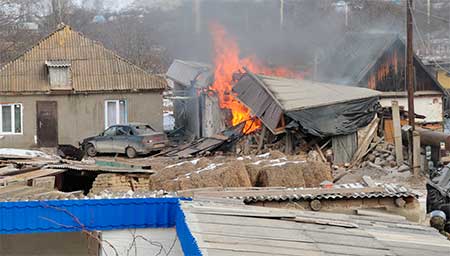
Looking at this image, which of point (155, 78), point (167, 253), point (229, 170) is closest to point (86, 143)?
point (155, 78)

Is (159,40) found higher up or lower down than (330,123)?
higher up

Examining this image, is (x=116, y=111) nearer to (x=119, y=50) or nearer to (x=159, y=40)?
(x=159, y=40)

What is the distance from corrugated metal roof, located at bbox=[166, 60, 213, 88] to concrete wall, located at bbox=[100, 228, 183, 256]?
76.2 ft

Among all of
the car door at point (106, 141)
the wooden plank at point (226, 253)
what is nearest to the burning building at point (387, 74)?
the car door at point (106, 141)

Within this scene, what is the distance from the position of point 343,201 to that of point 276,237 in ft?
17.0

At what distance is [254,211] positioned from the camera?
25.7 feet

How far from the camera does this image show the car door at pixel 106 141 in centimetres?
2886

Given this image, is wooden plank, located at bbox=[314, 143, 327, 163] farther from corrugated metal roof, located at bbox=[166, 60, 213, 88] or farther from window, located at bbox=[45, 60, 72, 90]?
window, located at bbox=[45, 60, 72, 90]

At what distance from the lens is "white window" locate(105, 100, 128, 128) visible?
31.0 metres

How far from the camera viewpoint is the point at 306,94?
26.5 meters

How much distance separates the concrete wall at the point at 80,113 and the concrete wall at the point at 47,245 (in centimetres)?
2122

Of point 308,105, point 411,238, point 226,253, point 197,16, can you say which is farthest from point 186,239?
point 197,16

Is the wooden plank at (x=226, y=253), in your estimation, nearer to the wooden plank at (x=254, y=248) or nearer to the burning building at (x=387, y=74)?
the wooden plank at (x=254, y=248)

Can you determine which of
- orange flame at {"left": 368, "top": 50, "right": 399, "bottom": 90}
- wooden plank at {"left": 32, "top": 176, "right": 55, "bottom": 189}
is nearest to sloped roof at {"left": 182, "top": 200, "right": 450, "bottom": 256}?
wooden plank at {"left": 32, "top": 176, "right": 55, "bottom": 189}
